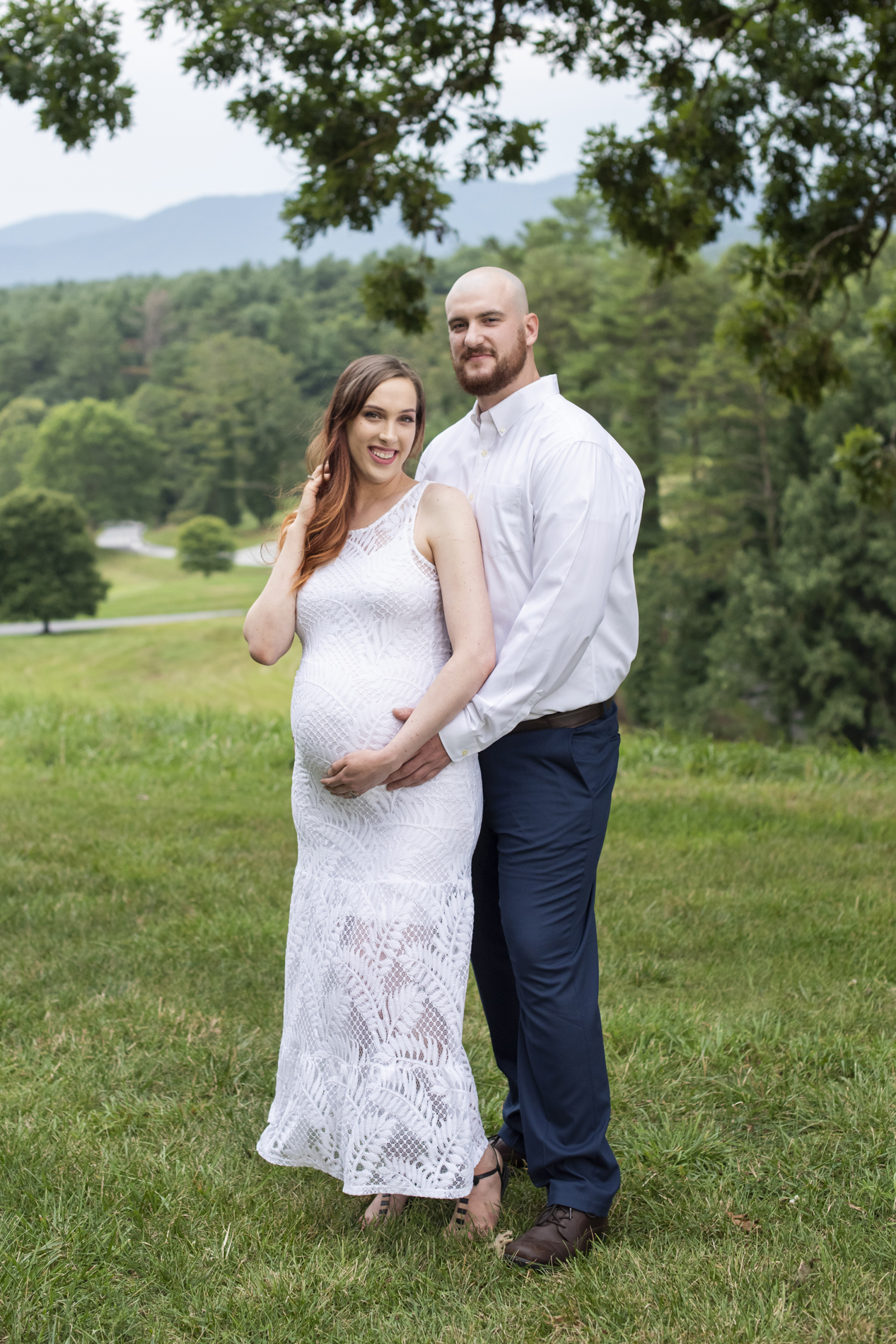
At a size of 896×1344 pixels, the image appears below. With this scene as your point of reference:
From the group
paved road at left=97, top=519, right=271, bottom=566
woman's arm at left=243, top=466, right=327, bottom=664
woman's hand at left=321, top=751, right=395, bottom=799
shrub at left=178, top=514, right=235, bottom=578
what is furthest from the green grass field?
paved road at left=97, top=519, right=271, bottom=566

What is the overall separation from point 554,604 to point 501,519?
314 mm

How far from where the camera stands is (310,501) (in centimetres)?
315

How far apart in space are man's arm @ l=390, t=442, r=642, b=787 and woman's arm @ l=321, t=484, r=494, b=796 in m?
0.04

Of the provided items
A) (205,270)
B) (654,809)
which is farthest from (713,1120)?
(205,270)

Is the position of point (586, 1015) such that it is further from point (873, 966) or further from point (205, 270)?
point (205, 270)

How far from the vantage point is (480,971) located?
3355 millimetres

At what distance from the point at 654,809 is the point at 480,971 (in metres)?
4.42

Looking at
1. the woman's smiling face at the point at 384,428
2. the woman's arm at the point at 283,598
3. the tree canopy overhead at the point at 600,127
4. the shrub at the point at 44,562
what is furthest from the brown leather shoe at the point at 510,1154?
the shrub at the point at 44,562

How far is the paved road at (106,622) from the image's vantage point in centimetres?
6969

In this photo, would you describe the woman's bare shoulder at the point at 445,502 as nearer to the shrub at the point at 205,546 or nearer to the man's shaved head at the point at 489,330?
the man's shaved head at the point at 489,330

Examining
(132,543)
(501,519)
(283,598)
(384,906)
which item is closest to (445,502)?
(501,519)

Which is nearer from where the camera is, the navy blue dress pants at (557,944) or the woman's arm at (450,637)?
the woman's arm at (450,637)

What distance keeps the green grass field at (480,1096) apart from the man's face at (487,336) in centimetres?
213

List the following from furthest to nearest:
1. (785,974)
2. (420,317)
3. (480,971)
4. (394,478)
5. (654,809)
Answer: (420,317) < (654,809) < (785,974) < (480,971) < (394,478)
